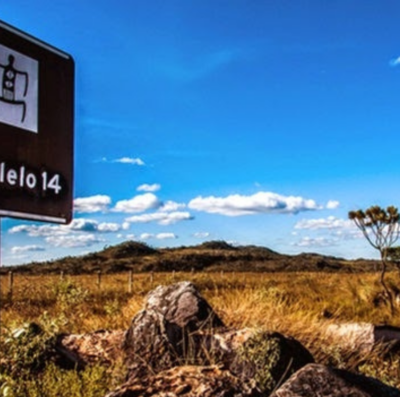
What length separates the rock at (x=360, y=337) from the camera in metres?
10.6

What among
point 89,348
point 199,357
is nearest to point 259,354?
point 199,357

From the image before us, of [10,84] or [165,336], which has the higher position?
[10,84]

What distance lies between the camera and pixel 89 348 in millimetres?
8906

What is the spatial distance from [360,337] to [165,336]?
450 cm

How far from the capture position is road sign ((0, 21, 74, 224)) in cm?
441

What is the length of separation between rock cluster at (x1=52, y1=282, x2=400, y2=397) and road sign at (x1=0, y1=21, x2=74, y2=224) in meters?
1.39

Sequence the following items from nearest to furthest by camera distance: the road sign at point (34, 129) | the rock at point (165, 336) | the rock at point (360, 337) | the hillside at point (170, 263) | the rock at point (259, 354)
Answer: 1. the road sign at point (34, 129)
2. the rock at point (259, 354)
3. the rock at point (165, 336)
4. the rock at point (360, 337)
5. the hillside at point (170, 263)

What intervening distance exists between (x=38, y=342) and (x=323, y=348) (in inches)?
136

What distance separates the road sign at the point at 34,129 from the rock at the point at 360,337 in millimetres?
6608

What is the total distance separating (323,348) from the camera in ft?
28.3

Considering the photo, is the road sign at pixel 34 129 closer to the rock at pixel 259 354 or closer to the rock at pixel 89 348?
the rock at pixel 259 354

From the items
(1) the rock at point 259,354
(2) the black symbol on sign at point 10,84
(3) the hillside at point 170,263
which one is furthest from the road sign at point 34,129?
(3) the hillside at point 170,263

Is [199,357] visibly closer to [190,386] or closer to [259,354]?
[259,354]

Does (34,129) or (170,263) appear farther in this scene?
(170,263)
